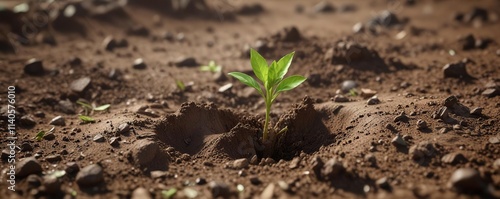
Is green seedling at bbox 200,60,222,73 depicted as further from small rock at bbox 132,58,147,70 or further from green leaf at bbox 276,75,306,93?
green leaf at bbox 276,75,306,93

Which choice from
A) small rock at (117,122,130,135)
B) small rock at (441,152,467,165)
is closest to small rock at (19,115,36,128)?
small rock at (117,122,130,135)

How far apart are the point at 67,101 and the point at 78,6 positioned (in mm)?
2748

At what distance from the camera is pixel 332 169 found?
2496mm

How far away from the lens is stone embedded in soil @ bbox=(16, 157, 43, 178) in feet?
8.63

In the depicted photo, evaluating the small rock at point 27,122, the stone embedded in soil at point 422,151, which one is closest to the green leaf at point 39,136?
the small rock at point 27,122

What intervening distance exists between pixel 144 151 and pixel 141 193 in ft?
1.20

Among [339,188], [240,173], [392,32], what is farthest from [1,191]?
[392,32]

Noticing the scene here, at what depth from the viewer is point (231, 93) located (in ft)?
13.7

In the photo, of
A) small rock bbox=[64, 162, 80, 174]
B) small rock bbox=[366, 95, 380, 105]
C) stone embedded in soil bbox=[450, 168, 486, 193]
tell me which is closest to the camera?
stone embedded in soil bbox=[450, 168, 486, 193]

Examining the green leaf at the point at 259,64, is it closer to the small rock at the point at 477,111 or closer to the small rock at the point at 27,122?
the small rock at the point at 477,111

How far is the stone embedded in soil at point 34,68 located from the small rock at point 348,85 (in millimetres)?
2905

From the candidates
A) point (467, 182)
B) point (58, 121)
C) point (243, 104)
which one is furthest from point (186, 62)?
point (467, 182)

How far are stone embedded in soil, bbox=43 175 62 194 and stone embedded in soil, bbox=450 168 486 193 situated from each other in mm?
2102

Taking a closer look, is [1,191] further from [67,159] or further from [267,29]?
[267,29]
